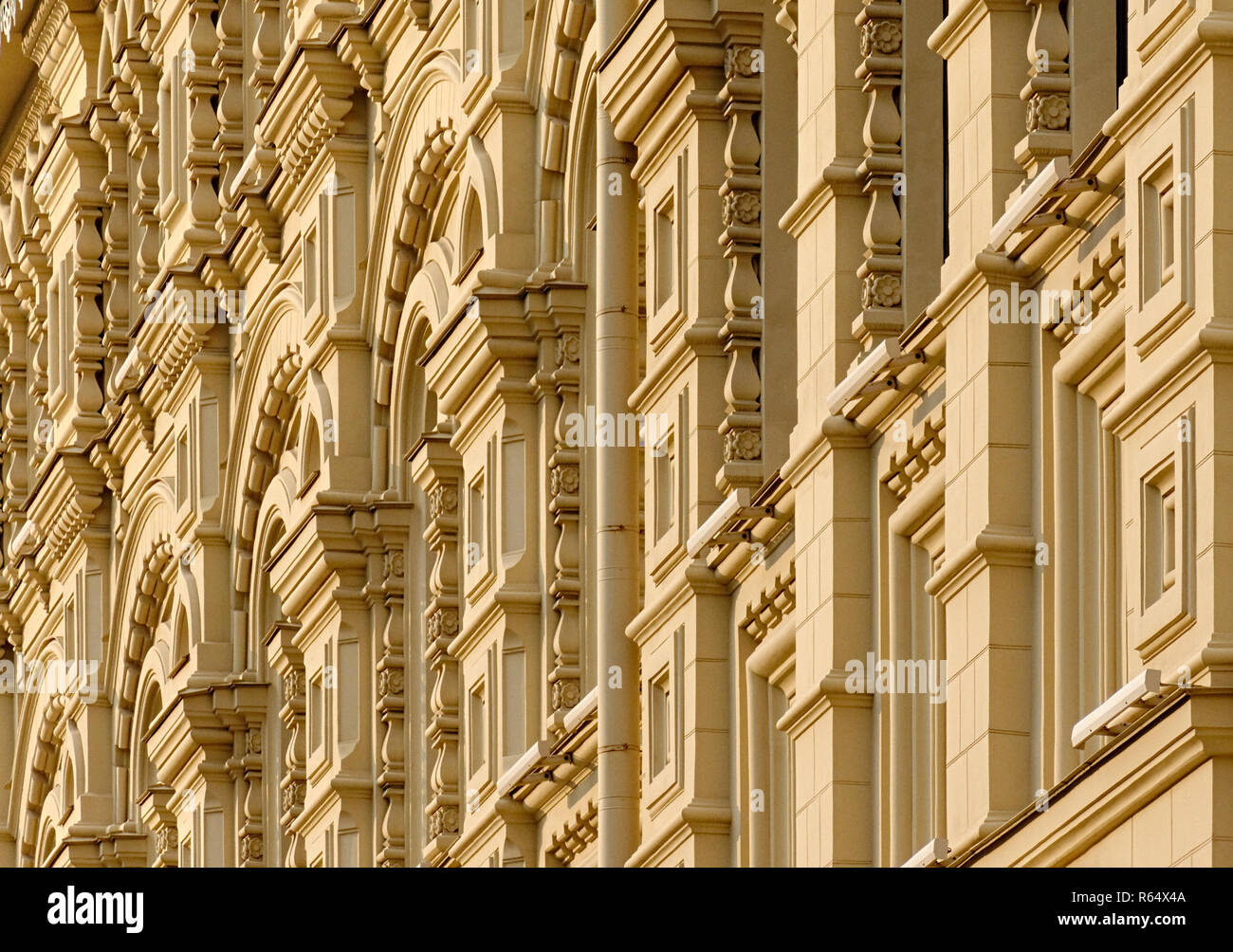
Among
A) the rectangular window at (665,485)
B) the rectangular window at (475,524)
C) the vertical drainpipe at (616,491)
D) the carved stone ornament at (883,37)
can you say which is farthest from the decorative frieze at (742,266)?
the rectangular window at (475,524)

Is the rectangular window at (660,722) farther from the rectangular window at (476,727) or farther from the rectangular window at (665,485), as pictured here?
the rectangular window at (476,727)

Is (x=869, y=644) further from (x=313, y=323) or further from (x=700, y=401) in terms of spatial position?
(x=313, y=323)

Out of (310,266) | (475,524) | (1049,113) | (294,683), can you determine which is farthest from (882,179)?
(294,683)

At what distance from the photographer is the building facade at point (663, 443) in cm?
1894

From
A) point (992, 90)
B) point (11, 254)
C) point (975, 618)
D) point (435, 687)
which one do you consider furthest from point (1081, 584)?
point (11, 254)

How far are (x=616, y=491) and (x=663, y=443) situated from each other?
1.19 meters

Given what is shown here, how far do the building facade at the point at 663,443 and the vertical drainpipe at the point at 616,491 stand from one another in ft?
0.12

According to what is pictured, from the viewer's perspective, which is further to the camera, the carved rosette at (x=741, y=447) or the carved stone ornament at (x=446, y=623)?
the carved stone ornament at (x=446, y=623)

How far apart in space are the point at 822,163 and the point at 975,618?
164 inches

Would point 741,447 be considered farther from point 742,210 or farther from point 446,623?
point 446,623

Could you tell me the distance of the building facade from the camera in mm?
18938

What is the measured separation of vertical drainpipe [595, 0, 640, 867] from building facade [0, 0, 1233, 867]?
4 cm

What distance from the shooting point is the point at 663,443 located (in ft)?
88.7

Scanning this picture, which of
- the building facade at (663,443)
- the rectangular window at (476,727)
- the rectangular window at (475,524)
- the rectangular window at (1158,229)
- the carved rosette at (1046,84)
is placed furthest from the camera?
the rectangular window at (475,524)
